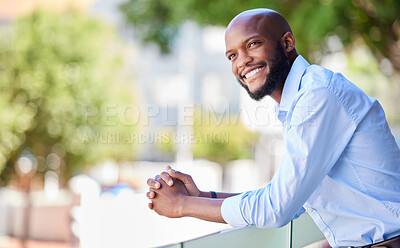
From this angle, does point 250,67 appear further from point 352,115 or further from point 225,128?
point 225,128

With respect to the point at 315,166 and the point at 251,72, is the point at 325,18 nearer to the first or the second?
the point at 251,72

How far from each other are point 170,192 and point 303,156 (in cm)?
39

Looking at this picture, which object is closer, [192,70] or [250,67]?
[250,67]

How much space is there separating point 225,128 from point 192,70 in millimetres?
3531

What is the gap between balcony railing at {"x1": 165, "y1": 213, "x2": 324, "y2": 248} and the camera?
1.32 meters

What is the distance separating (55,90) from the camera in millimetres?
10445

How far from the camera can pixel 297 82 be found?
1.36m

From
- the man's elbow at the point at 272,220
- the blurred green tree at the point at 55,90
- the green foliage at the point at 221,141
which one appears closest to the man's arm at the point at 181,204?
the man's elbow at the point at 272,220

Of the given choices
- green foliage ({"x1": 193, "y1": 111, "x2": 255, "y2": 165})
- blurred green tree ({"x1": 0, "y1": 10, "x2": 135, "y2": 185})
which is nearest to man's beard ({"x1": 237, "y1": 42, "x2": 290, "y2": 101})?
blurred green tree ({"x1": 0, "y1": 10, "x2": 135, "y2": 185})

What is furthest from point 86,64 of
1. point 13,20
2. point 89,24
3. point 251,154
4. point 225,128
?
point 251,154

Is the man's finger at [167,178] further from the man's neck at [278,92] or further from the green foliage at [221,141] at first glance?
the green foliage at [221,141]

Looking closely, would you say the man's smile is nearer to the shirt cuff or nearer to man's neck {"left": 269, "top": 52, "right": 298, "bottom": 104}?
man's neck {"left": 269, "top": 52, "right": 298, "bottom": 104}

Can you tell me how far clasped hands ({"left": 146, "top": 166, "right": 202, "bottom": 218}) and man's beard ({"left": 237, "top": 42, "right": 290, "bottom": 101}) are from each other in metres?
0.33

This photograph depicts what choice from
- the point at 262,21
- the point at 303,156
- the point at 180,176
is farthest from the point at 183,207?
the point at 262,21
